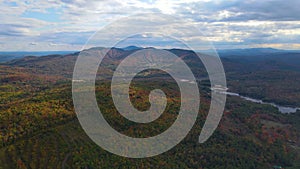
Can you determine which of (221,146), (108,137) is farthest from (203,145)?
(108,137)

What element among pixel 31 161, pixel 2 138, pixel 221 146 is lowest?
pixel 221 146

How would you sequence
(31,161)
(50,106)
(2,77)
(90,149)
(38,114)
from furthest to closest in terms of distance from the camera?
(2,77)
(50,106)
(38,114)
(90,149)
(31,161)

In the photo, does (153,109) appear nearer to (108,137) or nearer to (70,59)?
(108,137)

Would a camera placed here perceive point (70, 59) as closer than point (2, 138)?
No

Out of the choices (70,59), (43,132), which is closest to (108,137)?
(43,132)

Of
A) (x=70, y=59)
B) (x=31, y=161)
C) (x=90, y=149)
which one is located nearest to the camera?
(x=31, y=161)

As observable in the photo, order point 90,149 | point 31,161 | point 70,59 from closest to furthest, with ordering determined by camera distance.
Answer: point 31,161 < point 90,149 < point 70,59

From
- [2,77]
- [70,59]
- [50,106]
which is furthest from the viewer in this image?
[70,59]

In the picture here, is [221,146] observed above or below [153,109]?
below

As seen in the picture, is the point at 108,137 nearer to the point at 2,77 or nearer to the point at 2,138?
the point at 2,138
